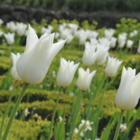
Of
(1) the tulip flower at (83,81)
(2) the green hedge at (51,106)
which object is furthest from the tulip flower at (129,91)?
(2) the green hedge at (51,106)

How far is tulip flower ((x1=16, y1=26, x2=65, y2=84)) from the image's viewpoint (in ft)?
3.82

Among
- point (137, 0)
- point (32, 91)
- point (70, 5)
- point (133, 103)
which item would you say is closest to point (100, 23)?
point (70, 5)

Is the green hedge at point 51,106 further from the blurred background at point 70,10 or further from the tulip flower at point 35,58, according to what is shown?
the blurred background at point 70,10

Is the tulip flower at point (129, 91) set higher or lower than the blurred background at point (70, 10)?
lower

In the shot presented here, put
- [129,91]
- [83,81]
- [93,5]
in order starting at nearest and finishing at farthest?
1. [129,91]
2. [83,81]
3. [93,5]

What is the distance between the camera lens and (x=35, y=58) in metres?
1.18

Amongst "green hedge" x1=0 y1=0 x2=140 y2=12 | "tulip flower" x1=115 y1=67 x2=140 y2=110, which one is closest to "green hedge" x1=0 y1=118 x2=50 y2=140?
"tulip flower" x1=115 y1=67 x2=140 y2=110

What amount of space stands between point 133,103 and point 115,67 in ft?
3.70

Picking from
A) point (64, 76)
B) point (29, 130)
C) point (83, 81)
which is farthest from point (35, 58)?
point (29, 130)

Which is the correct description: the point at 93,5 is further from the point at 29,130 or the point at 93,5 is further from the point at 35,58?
the point at 35,58

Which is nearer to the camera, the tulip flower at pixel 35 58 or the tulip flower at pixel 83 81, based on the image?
the tulip flower at pixel 35 58

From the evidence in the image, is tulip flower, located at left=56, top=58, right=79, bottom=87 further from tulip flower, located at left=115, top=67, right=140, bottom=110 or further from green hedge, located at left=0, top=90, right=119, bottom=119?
green hedge, located at left=0, top=90, right=119, bottom=119

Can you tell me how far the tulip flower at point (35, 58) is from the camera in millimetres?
1165

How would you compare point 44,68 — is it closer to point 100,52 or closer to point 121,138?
point 100,52
